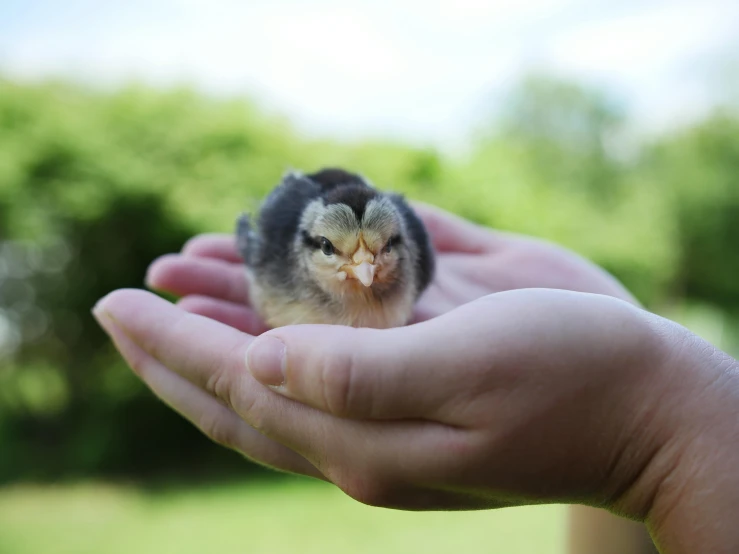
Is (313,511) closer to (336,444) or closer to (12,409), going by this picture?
(12,409)

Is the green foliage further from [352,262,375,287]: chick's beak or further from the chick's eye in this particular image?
[352,262,375,287]: chick's beak

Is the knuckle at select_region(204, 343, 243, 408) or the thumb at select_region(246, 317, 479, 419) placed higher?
the thumb at select_region(246, 317, 479, 419)

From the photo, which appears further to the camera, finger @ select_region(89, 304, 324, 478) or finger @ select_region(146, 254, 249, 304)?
finger @ select_region(146, 254, 249, 304)

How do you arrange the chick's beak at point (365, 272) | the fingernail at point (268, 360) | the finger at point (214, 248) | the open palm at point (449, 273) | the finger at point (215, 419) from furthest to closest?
the finger at point (214, 248) < the open palm at point (449, 273) < the chick's beak at point (365, 272) < the finger at point (215, 419) < the fingernail at point (268, 360)

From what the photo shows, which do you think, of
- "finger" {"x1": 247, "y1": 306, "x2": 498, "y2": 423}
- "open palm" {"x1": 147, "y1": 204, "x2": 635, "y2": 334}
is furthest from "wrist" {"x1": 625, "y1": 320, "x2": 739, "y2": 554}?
"open palm" {"x1": 147, "y1": 204, "x2": 635, "y2": 334}

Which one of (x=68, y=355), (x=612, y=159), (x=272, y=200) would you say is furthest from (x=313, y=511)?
(x=612, y=159)

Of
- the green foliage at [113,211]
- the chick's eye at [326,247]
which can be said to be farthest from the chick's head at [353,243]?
the green foliage at [113,211]

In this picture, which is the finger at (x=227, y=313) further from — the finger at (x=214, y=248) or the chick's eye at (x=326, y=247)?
the chick's eye at (x=326, y=247)
